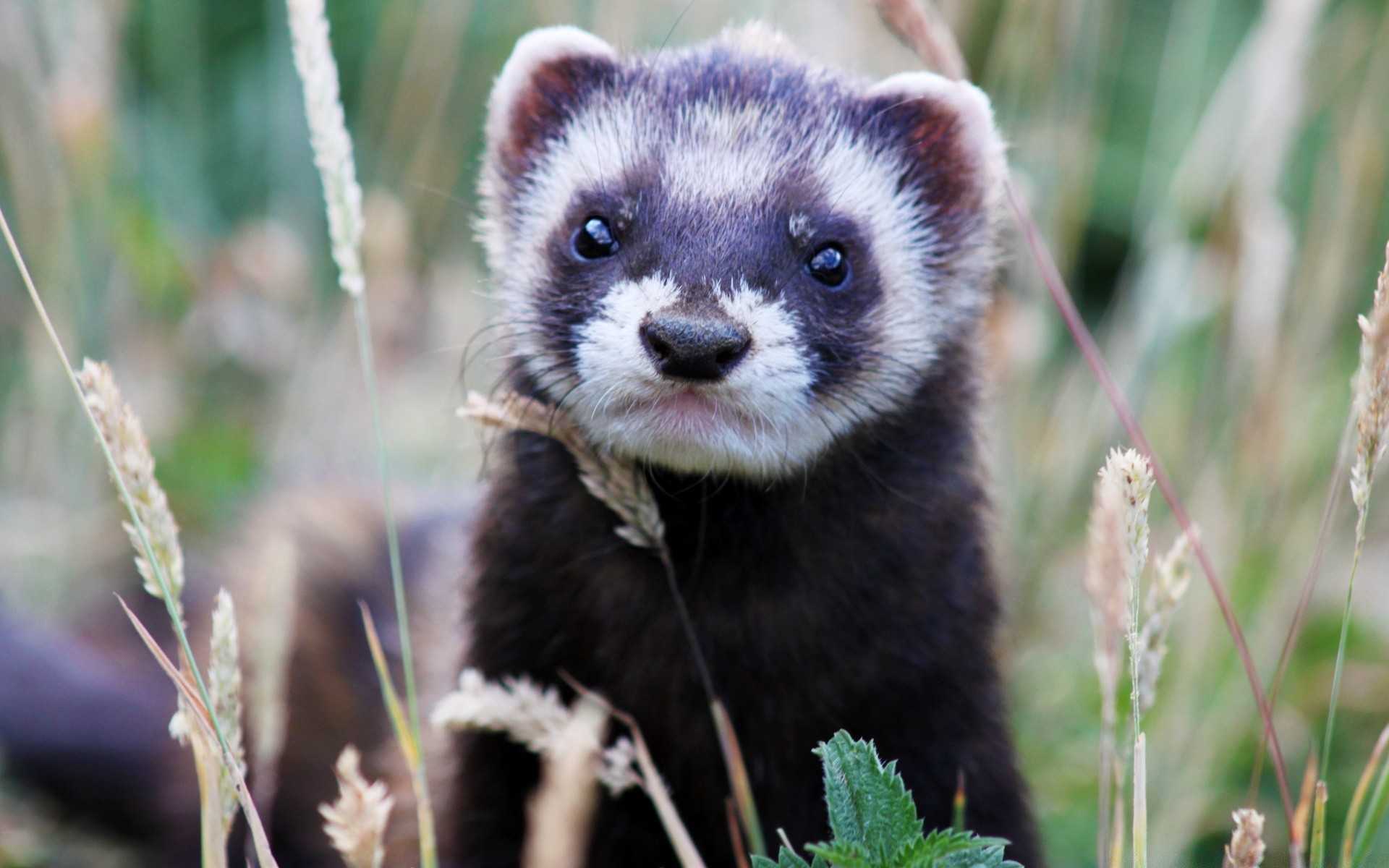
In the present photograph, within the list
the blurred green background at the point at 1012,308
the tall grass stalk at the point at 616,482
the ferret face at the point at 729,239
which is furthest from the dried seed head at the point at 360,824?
the blurred green background at the point at 1012,308

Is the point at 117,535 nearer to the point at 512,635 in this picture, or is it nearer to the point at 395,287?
the point at 395,287

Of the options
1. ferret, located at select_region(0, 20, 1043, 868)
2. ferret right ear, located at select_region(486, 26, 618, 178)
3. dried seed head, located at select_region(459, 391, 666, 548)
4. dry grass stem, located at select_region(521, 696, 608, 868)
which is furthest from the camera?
ferret right ear, located at select_region(486, 26, 618, 178)

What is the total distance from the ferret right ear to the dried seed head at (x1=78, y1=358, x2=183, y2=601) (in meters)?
0.93

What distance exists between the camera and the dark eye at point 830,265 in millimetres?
1921

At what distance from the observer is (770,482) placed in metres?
1.92

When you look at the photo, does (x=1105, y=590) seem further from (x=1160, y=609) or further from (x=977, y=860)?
(x=977, y=860)

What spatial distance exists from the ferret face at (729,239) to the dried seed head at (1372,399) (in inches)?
25.1

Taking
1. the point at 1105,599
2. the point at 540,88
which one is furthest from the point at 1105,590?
the point at 540,88

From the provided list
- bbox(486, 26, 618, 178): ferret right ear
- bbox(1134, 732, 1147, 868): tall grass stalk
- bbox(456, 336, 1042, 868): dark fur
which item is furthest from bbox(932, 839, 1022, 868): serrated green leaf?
bbox(486, 26, 618, 178): ferret right ear

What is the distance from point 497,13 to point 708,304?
8.92ft

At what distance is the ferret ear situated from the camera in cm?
204

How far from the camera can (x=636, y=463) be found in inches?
75.8

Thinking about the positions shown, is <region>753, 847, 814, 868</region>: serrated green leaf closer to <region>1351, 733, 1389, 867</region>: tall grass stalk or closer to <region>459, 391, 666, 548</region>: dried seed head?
<region>459, 391, 666, 548</region>: dried seed head

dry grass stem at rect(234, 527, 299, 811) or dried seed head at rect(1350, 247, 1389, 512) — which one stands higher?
dried seed head at rect(1350, 247, 1389, 512)
